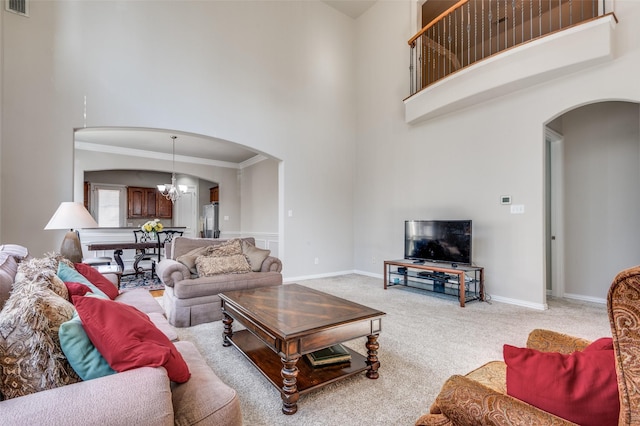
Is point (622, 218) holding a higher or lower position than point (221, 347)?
higher

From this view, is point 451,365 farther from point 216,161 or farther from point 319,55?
point 216,161

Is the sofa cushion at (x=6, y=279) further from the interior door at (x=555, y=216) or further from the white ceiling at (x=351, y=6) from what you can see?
the white ceiling at (x=351, y=6)

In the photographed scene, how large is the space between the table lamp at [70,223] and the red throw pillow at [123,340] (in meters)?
2.54

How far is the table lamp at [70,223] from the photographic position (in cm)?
309

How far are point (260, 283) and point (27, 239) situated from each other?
113 inches

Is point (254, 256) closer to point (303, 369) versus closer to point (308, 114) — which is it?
point (303, 369)

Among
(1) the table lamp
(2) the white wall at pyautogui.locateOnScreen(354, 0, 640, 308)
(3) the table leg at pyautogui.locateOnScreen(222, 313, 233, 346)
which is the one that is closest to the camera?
(3) the table leg at pyautogui.locateOnScreen(222, 313, 233, 346)

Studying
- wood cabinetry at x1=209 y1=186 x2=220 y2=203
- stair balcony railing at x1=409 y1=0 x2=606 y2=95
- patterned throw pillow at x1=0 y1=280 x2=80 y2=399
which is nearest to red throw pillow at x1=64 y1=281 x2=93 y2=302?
patterned throw pillow at x1=0 y1=280 x2=80 y2=399

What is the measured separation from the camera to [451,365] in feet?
7.66

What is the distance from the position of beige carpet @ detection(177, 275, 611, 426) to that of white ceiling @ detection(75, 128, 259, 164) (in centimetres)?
396

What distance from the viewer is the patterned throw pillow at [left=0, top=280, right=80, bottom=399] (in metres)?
0.93

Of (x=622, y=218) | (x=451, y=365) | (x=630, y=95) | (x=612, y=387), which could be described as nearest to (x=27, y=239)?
(x=451, y=365)

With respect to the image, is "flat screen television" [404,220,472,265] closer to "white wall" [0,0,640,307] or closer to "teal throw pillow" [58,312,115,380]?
"white wall" [0,0,640,307]

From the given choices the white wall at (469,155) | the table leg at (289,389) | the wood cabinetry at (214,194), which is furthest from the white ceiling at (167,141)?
the table leg at (289,389)
